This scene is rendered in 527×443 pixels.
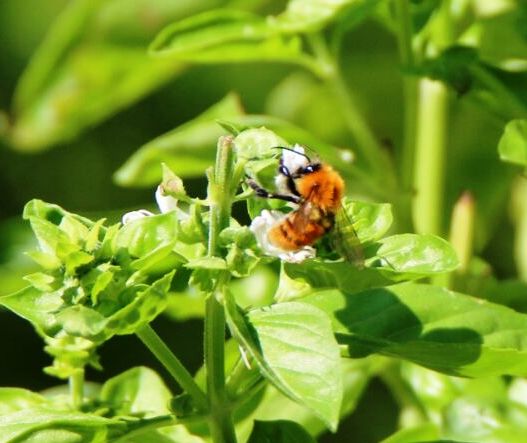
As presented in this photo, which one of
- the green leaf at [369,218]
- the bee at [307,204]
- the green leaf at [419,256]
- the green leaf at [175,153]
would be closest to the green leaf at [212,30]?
the green leaf at [175,153]

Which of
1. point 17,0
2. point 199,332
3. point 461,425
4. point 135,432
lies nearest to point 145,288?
point 135,432

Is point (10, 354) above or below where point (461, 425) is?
below

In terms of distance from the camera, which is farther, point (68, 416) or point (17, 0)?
point (17, 0)

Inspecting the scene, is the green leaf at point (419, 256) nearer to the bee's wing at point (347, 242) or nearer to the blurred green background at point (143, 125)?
the bee's wing at point (347, 242)

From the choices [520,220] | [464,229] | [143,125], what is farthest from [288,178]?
[143,125]

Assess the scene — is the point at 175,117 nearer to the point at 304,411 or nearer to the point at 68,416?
the point at 304,411

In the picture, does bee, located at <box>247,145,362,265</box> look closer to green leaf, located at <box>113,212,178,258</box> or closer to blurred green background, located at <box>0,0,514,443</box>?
green leaf, located at <box>113,212,178,258</box>
